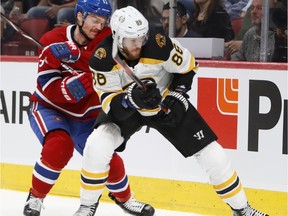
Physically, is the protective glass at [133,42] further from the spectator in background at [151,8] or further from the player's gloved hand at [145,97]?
the spectator in background at [151,8]

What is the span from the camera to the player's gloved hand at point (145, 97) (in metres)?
3.23

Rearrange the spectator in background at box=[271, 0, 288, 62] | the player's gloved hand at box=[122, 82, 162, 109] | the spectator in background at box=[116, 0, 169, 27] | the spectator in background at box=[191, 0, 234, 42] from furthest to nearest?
the spectator in background at box=[116, 0, 169, 27] → the spectator in background at box=[191, 0, 234, 42] → the spectator in background at box=[271, 0, 288, 62] → the player's gloved hand at box=[122, 82, 162, 109]

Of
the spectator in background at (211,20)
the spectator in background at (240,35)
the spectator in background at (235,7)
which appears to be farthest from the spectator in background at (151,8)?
the spectator in background at (240,35)

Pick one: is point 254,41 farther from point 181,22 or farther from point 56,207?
point 56,207

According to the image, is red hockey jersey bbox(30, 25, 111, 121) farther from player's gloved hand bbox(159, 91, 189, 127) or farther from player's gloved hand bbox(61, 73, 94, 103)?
player's gloved hand bbox(159, 91, 189, 127)

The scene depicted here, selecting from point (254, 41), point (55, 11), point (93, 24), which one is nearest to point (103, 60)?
point (93, 24)

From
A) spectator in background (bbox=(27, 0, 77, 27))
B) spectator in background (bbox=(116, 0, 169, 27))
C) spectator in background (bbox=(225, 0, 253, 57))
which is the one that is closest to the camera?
spectator in background (bbox=(225, 0, 253, 57))

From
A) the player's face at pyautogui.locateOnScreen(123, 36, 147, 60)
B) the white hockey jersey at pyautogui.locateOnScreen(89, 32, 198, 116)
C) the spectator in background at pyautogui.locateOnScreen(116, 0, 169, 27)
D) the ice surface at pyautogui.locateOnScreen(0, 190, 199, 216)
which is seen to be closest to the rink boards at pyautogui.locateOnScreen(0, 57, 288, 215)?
the ice surface at pyautogui.locateOnScreen(0, 190, 199, 216)

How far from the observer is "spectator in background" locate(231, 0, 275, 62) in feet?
13.6

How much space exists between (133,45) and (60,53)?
0.48 m

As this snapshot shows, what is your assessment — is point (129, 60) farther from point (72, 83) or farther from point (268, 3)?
point (268, 3)

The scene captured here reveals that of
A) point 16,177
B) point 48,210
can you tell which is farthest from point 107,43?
point 16,177

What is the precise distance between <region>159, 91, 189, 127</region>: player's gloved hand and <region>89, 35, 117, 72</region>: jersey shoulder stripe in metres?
0.27

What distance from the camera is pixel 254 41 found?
13.8 ft
